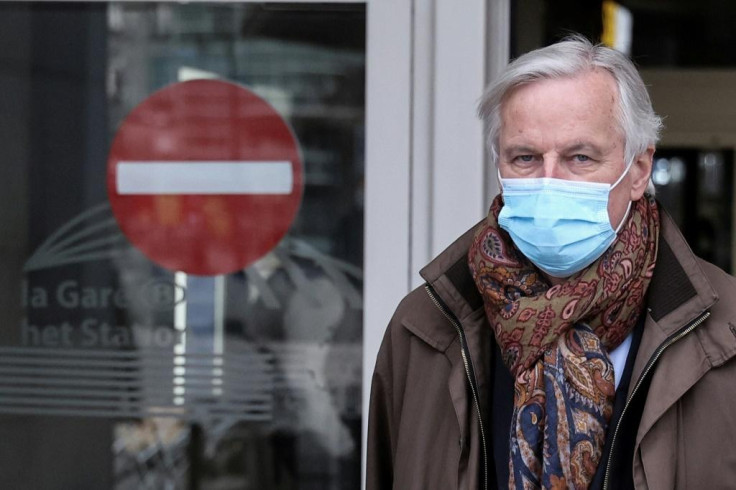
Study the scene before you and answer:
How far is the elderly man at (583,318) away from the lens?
6.41 feet

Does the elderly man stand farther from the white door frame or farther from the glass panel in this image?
the glass panel

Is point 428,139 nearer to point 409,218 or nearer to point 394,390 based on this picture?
point 409,218

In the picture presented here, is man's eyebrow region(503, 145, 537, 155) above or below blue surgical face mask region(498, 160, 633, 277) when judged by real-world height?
above

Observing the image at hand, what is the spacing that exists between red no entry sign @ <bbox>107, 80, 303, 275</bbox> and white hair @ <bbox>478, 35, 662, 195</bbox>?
1484 millimetres

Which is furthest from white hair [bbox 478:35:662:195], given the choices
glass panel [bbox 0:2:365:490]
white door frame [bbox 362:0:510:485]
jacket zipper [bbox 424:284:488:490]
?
glass panel [bbox 0:2:365:490]

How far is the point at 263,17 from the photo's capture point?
3.54 m

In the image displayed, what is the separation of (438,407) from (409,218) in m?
1.30

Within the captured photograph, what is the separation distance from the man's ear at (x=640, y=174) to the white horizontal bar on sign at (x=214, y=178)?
1590mm

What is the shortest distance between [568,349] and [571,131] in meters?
0.38

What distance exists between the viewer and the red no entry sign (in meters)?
3.52

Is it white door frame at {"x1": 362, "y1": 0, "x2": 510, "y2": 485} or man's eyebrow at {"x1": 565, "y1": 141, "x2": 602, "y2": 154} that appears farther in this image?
white door frame at {"x1": 362, "y1": 0, "x2": 510, "y2": 485}

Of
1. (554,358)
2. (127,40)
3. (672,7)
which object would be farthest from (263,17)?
(672,7)

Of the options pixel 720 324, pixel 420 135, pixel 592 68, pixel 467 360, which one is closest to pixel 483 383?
pixel 467 360

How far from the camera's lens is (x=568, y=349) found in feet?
6.63
